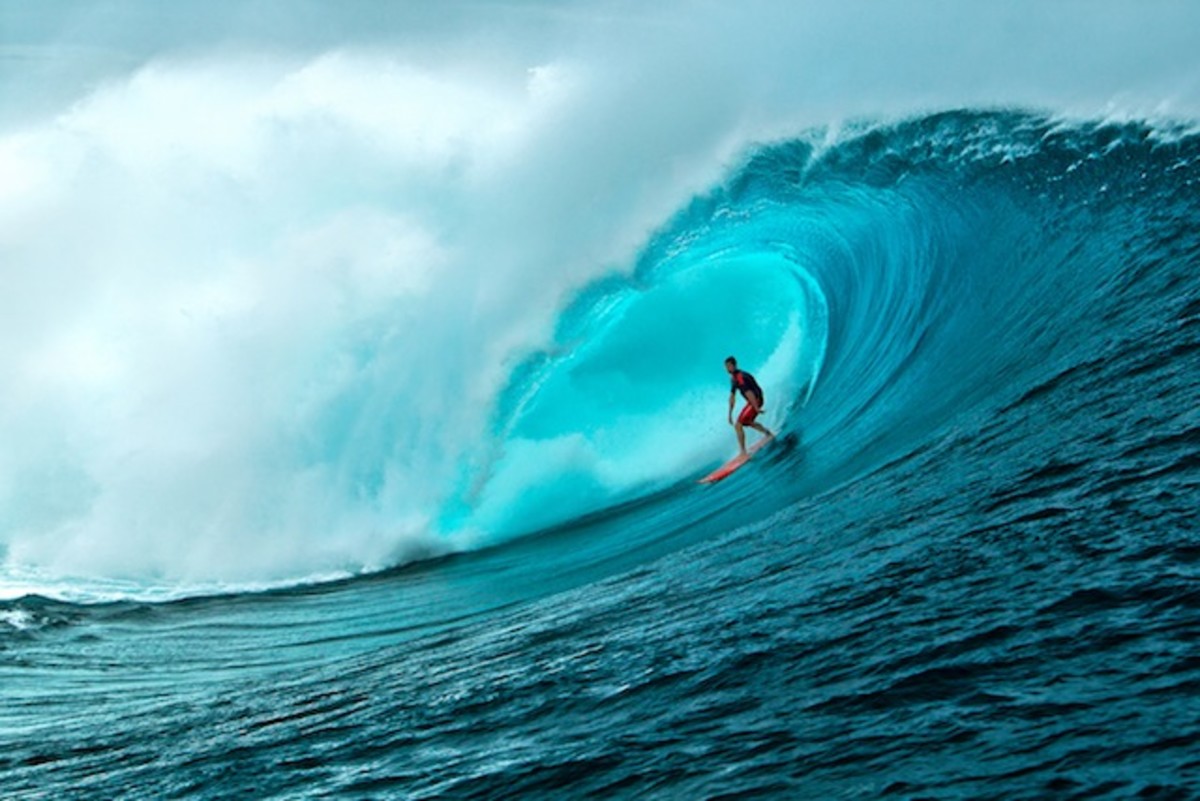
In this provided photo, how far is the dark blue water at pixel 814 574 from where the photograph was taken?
4.80m

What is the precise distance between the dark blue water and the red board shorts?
470 millimetres

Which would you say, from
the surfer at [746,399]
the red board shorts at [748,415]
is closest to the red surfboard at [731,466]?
the surfer at [746,399]

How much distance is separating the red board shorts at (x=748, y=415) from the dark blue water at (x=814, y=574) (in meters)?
0.47

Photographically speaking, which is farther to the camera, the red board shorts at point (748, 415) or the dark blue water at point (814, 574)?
the red board shorts at point (748, 415)

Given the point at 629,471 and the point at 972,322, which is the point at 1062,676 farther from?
the point at 629,471

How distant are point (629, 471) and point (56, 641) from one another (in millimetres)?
6824

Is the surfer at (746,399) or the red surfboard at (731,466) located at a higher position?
the surfer at (746,399)

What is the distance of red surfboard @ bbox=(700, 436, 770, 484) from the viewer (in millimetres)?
13867

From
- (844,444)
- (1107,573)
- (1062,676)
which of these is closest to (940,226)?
(844,444)

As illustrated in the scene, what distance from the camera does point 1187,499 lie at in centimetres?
603

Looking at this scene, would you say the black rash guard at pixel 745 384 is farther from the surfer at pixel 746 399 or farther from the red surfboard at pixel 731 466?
the red surfboard at pixel 731 466

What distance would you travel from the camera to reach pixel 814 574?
7410 mm

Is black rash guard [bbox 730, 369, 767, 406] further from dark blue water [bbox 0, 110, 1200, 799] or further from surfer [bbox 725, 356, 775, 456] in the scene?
dark blue water [bbox 0, 110, 1200, 799]

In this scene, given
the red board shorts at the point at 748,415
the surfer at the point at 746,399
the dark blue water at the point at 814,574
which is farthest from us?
the red board shorts at the point at 748,415
